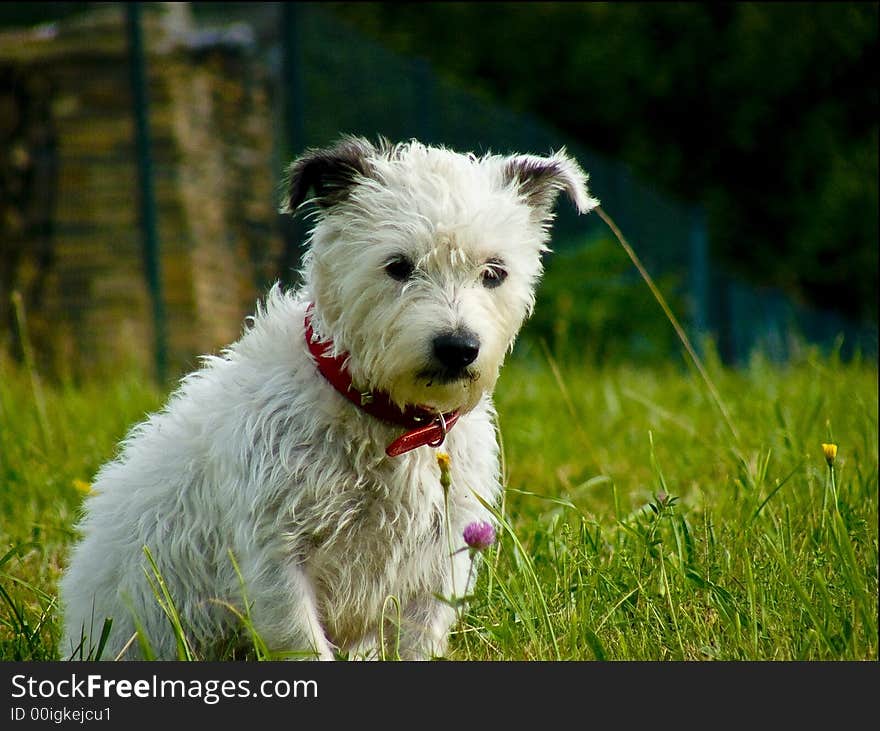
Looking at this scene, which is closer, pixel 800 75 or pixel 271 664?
pixel 271 664

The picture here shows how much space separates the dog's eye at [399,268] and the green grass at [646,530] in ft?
2.45

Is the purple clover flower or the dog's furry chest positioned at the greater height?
the purple clover flower

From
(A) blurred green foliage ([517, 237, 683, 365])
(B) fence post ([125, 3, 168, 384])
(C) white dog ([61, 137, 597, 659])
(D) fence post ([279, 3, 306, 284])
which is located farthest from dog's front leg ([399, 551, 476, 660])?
(A) blurred green foliage ([517, 237, 683, 365])

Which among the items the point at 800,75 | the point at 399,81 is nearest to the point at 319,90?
the point at 399,81

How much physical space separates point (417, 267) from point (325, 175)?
0.46m

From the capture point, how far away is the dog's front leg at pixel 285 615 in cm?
314

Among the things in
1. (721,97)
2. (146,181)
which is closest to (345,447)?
(146,181)

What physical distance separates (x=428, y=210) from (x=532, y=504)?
2.19m

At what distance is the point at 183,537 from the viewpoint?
3.41 metres

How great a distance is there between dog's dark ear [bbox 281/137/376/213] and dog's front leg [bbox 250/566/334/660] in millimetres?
1068

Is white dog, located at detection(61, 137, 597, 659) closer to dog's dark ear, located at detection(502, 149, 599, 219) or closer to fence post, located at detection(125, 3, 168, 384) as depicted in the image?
dog's dark ear, located at detection(502, 149, 599, 219)

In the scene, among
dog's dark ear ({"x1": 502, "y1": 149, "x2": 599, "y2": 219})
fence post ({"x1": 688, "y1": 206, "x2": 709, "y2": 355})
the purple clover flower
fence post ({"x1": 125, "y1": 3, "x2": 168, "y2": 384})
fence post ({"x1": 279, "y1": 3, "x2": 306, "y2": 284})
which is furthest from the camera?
fence post ({"x1": 688, "y1": 206, "x2": 709, "y2": 355})

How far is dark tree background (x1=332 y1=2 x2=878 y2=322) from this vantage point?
1625cm

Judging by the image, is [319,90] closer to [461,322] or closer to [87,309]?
[87,309]
